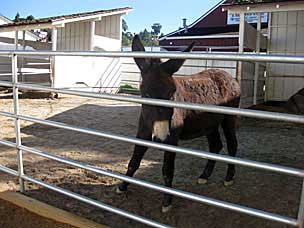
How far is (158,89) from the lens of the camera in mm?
2633

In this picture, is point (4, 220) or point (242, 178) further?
point (242, 178)

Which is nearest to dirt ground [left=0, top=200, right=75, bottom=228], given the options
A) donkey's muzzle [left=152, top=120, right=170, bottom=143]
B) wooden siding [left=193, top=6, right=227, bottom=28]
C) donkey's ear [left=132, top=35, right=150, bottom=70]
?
donkey's muzzle [left=152, top=120, right=170, bottom=143]

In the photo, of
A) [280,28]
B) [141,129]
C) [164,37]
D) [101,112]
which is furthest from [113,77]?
[141,129]

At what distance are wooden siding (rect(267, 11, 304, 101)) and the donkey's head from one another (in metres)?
8.45

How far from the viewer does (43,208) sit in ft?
8.42

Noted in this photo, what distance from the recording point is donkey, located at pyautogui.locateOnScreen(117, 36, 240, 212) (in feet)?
8.71

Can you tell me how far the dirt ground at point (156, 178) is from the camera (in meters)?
2.88

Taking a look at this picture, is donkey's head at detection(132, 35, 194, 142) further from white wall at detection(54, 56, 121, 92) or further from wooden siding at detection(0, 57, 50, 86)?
wooden siding at detection(0, 57, 50, 86)

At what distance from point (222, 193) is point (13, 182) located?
6.64 feet

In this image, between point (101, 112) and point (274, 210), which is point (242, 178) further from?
point (101, 112)

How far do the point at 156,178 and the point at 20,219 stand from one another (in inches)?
64.7

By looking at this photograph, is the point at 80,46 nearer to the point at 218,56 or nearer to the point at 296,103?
the point at 296,103

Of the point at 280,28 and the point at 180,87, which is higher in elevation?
the point at 280,28

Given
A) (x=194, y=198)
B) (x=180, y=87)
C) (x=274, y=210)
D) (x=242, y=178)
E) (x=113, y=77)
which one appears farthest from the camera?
(x=113, y=77)
